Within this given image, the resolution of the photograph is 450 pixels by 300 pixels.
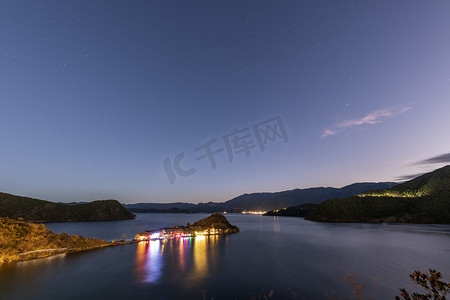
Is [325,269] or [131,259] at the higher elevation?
[131,259]

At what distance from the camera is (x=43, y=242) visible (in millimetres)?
40031

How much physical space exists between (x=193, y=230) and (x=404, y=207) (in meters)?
178

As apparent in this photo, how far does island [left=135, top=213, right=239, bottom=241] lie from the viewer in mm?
Answer: 71838

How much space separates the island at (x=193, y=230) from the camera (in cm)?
7184

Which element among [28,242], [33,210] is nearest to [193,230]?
[28,242]

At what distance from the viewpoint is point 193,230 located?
8194 centimetres

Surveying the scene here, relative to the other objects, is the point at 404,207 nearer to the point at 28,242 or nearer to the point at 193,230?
the point at 193,230

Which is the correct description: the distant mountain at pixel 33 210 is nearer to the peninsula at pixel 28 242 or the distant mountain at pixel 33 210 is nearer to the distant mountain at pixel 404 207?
→ the peninsula at pixel 28 242

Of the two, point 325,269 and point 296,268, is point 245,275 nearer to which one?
point 296,268

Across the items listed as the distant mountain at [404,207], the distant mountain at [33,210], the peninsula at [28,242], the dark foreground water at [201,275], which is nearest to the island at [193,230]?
the dark foreground water at [201,275]

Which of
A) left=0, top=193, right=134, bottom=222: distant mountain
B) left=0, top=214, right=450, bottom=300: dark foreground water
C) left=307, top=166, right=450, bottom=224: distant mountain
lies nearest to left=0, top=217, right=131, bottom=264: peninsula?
left=0, top=214, right=450, bottom=300: dark foreground water

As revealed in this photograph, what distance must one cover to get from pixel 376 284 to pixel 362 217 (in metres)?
178

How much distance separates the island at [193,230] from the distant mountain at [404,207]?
135 metres

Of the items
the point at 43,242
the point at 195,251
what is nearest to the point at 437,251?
the point at 195,251
